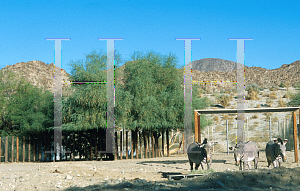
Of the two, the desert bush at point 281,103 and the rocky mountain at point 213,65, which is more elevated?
the rocky mountain at point 213,65

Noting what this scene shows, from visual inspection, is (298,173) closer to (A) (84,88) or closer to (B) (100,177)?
(B) (100,177)

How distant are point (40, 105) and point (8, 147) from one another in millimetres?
3631

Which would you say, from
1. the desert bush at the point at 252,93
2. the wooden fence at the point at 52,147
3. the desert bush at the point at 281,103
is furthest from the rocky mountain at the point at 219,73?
the wooden fence at the point at 52,147

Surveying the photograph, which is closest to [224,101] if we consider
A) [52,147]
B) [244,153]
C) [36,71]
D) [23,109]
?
[52,147]

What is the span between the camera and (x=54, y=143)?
22.9 meters

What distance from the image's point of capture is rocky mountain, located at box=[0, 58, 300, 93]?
5491 cm

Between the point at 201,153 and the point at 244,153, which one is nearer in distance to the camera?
the point at 201,153

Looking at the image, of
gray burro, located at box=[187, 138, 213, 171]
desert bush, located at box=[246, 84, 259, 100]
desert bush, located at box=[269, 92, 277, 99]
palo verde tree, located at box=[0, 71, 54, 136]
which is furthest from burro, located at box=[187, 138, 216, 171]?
desert bush, located at box=[269, 92, 277, 99]

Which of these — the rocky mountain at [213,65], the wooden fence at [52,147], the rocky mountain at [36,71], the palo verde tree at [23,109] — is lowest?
the wooden fence at [52,147]

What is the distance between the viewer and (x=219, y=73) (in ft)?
227

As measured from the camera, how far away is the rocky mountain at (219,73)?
2162 inches

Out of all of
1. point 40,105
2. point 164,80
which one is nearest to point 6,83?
point 40,105

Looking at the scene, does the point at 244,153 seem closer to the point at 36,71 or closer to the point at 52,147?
the point at 52,147

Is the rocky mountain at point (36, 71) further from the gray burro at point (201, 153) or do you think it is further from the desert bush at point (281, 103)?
the gray burro at point (201, 153)
